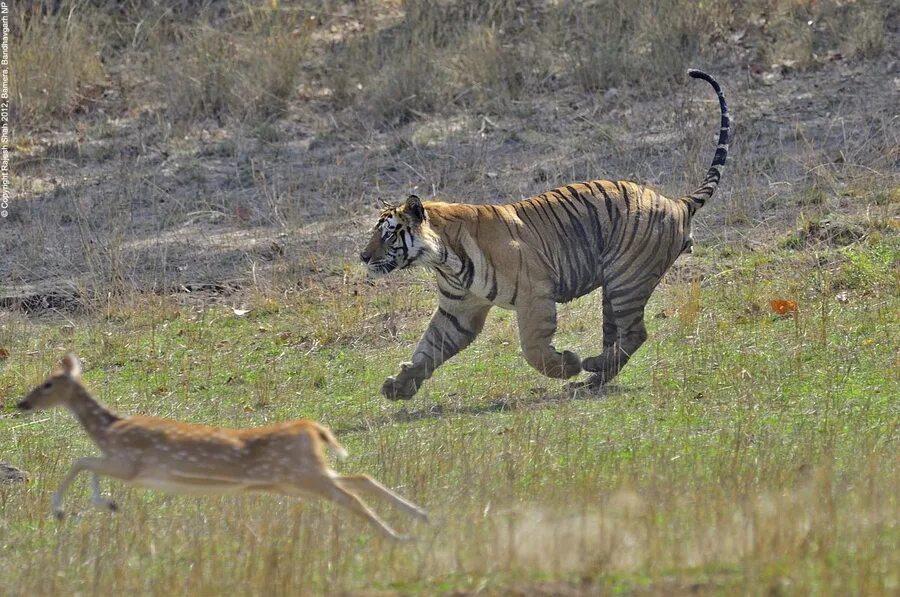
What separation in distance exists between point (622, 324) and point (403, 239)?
1.74 m

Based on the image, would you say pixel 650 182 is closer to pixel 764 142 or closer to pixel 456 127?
pixel 764 142

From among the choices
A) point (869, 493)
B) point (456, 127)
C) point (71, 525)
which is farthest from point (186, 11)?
point (869, 493)

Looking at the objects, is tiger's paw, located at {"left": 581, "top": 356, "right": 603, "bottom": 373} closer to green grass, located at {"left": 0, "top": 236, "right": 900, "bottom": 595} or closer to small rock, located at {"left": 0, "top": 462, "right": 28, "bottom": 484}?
green grass, located at {"left": 0, "top": 236, "right": 900, "bottom": 595}

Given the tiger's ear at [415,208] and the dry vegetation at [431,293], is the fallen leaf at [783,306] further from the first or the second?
the tiger's ear at [415,208]

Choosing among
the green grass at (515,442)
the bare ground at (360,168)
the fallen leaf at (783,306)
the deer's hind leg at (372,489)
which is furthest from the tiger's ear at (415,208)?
the deer's hind leg at (372,489)

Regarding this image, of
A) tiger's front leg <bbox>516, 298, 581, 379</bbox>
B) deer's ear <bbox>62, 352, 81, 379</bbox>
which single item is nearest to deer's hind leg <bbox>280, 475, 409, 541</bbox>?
Result: deer's ear <bbox>62, 352, 81, 379</bbox>

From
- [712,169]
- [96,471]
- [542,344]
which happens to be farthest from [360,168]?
[96,471]

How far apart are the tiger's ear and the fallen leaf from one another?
10.1 feet

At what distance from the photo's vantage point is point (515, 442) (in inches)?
360

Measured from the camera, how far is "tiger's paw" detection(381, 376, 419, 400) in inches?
441

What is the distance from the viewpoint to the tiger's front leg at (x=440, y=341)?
36.8 ft

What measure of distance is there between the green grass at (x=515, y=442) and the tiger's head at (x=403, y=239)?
1.02 m

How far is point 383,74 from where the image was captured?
19172 millimetres

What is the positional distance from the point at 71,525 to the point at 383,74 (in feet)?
37.4
